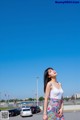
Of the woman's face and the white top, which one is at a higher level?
the woman's face

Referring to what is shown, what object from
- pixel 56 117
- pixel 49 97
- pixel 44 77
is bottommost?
pixel 56 117

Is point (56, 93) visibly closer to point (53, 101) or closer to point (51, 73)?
point (53, 101)

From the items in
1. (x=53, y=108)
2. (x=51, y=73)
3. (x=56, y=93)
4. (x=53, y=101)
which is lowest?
(x=53, y=108)

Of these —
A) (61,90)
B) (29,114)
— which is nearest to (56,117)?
(61,90)

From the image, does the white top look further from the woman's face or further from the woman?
the woman's face

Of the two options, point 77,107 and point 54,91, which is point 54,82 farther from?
point 77,107

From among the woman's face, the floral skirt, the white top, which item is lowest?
the floral skirt

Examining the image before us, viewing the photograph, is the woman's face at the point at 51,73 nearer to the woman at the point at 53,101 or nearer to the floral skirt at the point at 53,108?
the woman at the point at 53,101

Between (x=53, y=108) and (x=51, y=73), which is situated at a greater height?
(x=51, y=73)

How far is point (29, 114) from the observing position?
4688 centimetres

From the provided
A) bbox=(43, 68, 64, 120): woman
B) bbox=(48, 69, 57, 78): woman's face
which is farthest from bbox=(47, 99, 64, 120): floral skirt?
bbox=(48, 69, 57, 78): woman's face

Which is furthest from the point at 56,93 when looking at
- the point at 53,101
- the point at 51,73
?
the point at 51,73

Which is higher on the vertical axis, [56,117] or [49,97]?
[49,97]

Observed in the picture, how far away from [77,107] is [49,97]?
222ft
